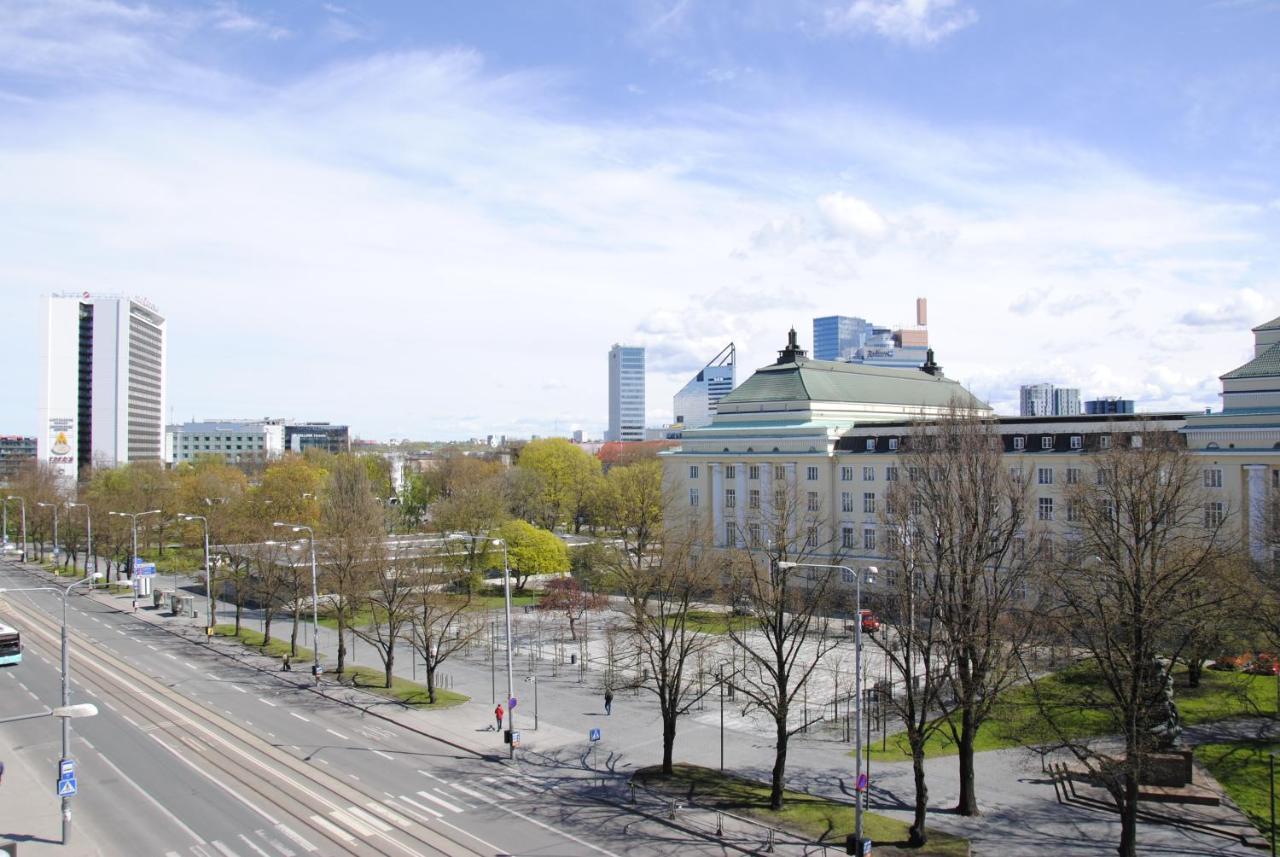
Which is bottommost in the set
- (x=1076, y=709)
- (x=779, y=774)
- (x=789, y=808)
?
(x=789, y=808)

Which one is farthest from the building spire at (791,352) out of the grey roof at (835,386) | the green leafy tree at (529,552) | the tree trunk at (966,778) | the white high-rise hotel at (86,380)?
the white high-rise hotel at (86,380)

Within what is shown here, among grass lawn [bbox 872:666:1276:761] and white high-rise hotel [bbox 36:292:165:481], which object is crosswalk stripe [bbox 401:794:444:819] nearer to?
grass lawn [bbox 872:666:1276:761]

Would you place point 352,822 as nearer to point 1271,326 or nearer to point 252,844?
point 252,844

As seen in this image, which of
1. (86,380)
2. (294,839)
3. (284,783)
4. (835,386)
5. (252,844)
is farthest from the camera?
(86,380)

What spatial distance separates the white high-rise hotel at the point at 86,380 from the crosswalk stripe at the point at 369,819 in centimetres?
16896

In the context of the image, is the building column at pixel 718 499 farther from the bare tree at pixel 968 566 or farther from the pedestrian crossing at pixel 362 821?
the pedestrian crossing at pixel 362 821

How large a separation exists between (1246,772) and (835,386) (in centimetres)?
5288

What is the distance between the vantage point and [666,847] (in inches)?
1155

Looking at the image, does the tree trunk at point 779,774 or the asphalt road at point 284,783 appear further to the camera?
the tree trunk at point 779,774

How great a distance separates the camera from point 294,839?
96.9ft

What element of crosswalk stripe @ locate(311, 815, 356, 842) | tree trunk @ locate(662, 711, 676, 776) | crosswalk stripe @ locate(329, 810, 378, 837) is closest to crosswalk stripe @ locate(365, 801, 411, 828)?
crosswalk stripe @ locate(329, 810, 378, 837)

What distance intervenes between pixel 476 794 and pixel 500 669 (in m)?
22.1

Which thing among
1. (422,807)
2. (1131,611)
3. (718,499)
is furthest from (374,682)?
(718,499)

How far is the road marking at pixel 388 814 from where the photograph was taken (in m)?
30.8
